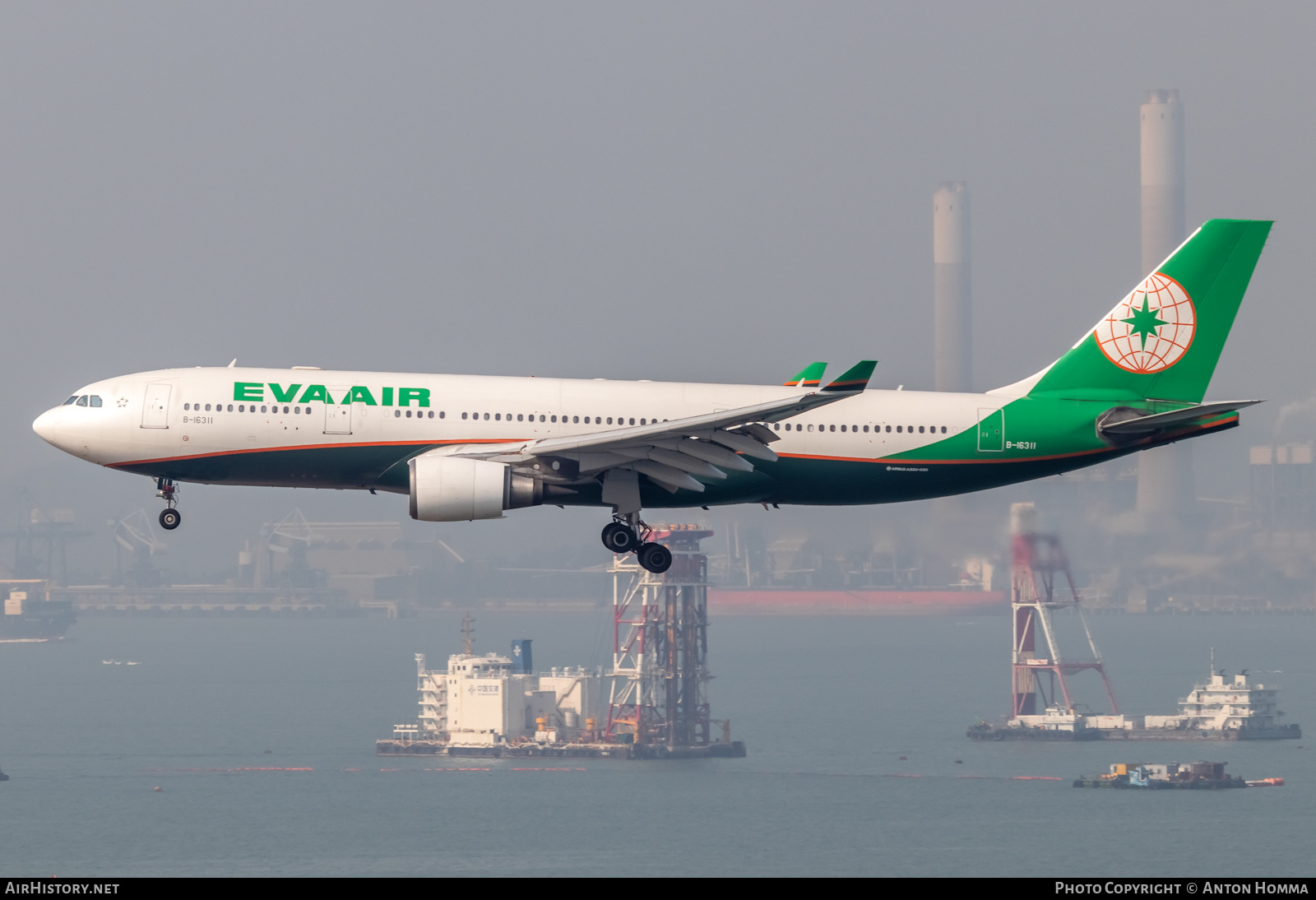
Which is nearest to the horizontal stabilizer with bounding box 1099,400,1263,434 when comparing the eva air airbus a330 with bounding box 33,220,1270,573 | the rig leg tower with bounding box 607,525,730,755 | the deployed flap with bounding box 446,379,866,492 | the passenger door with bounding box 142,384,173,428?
the eva air airbus a330 with bounding box 33,220,1270,573

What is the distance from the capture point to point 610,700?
185 metres

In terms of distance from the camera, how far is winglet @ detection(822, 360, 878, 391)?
3544 cm

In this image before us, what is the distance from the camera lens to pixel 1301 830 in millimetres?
132750

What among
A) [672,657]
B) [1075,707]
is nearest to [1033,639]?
[1075,707]

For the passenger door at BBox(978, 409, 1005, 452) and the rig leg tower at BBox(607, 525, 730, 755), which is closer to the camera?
the passenger door at BBox(978, 409, 1005, 452)

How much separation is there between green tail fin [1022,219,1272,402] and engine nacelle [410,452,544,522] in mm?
14614

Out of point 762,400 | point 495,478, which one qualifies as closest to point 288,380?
point 495,478

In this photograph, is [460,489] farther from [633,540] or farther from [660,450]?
[660,450]

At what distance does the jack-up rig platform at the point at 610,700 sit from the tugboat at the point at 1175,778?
4171 centimetres

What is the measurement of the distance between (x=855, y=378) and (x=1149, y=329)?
13034mm

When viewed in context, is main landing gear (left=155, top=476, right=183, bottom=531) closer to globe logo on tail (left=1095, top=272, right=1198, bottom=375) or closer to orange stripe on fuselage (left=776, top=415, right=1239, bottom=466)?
orange stripe on fuselage (left=776, top=415, right=1239, bottom=466)

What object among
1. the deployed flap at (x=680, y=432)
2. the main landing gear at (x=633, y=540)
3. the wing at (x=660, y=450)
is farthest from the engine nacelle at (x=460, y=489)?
the main landing gear at (x=633, y=540)

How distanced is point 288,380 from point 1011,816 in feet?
351

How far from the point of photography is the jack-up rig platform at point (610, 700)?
169 meters
